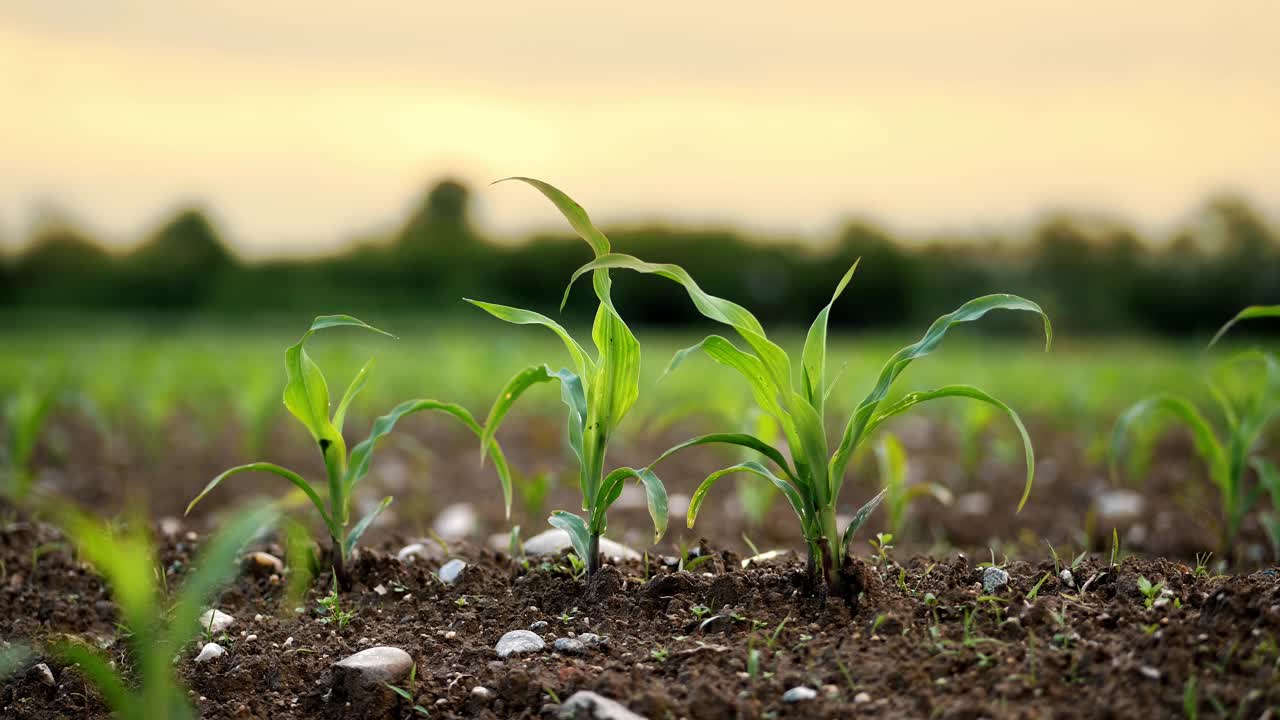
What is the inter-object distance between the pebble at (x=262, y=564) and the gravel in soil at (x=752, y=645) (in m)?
0.18

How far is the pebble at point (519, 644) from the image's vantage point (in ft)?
5.93

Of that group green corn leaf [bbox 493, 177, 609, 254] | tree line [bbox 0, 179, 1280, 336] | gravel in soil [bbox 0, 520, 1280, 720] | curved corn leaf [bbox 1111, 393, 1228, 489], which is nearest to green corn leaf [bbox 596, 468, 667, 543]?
gravel in soil [bbox 0, 520, 1280, 720]

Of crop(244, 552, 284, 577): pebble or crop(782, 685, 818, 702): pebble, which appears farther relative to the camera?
crop(244, 552, 284, 577): pebble

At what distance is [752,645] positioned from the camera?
167cm

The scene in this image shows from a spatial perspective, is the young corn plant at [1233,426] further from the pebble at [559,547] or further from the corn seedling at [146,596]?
the corn seedling at [146,596]

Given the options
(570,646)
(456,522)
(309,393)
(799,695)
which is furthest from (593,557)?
(456,522)

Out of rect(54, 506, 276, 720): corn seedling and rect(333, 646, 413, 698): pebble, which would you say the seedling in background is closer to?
rect(333, 646, 413, 698): pebble

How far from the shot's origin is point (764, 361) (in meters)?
1.75

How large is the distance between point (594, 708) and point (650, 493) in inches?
17.3

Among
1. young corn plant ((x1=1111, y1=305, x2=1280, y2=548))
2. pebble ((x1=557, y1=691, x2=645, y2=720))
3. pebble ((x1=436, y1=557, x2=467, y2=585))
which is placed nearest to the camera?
pebble ((x1=557, y1=691, x2=645, y2=720))

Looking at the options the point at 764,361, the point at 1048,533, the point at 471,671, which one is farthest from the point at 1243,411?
the point at 471,671

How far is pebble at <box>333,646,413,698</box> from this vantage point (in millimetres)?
1698

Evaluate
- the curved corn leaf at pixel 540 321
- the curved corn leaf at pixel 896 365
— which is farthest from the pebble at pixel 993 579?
the curved corn leaf at pixel 540 321

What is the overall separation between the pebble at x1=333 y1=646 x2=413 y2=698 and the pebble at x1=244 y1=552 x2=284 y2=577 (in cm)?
82
